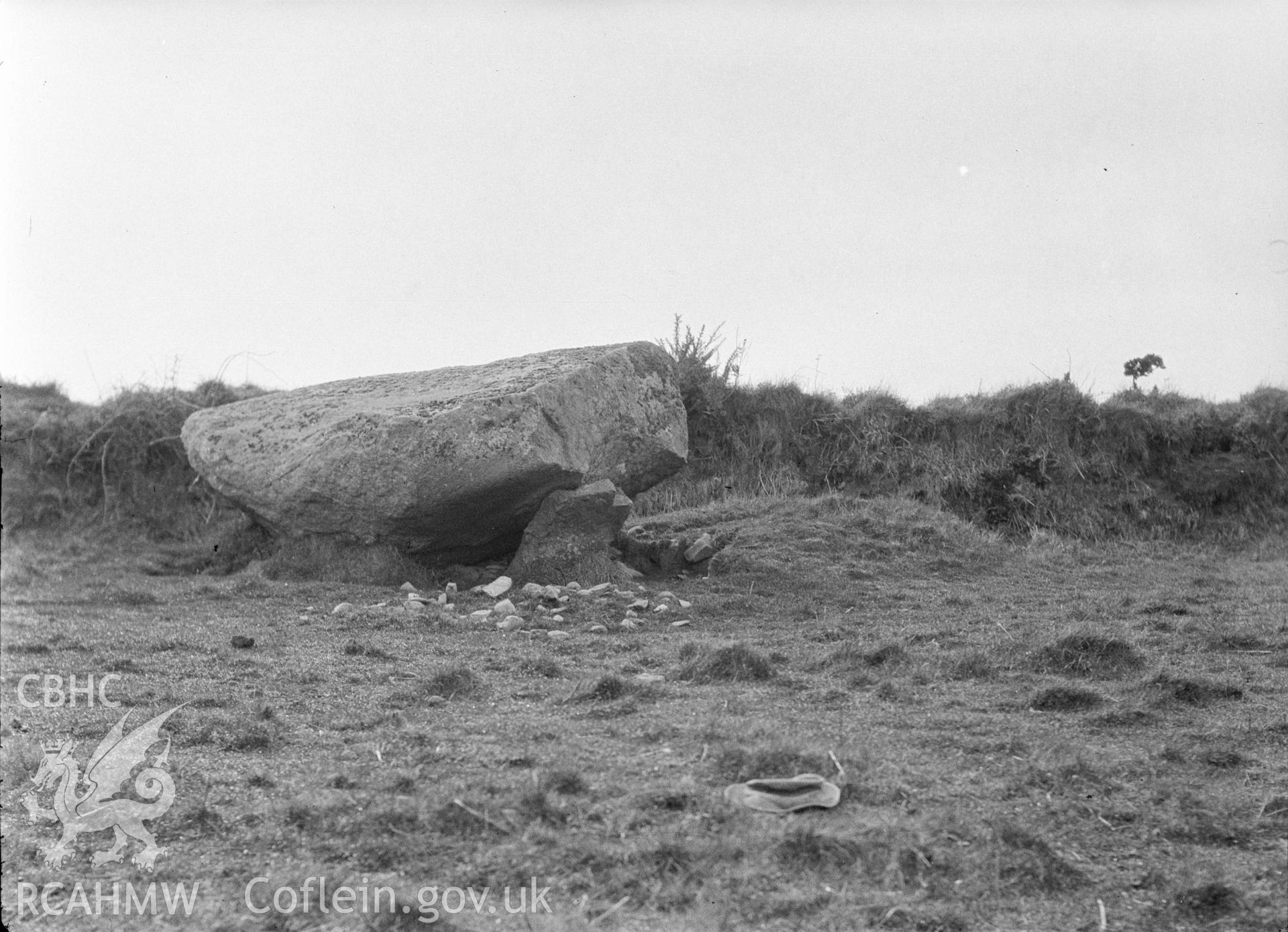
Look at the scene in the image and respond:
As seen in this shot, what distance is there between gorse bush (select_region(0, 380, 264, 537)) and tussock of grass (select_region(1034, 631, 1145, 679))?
9.95 meters

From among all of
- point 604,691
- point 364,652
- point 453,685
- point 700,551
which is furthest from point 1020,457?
point 453,685

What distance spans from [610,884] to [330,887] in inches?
30.7

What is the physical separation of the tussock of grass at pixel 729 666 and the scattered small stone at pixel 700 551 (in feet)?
14.2

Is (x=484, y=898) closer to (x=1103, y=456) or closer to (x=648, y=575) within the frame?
(x=648, y=575)

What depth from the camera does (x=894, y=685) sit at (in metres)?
5.24

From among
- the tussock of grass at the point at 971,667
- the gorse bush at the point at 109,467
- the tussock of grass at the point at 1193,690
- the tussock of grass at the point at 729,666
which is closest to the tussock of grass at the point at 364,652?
the tussock of grass at the point at 729,666

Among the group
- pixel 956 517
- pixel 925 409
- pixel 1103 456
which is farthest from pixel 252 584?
pixel 1103 456

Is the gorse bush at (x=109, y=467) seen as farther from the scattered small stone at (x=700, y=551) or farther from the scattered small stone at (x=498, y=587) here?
the scattered small stone at (x=700, y=551)

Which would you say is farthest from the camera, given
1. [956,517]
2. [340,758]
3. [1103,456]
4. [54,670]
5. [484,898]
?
[1103,456]

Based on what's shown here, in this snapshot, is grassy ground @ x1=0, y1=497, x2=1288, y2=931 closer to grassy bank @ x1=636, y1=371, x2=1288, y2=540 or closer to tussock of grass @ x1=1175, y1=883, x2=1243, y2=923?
tussock of grass @ x1=1175, y1=883, x2=1243, y2=923

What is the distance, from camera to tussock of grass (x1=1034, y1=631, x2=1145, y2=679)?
223 inches

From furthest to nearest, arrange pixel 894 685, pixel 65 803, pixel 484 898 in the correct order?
1. pixel 894 685
2. pixel 65 803
3. pixel 484 898

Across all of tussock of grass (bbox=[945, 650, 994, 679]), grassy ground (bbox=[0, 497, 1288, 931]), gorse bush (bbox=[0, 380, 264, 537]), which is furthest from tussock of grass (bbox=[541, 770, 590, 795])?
gorse bush (bbox=[0, 380, 264, 537])

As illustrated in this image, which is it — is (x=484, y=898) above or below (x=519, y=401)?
below
